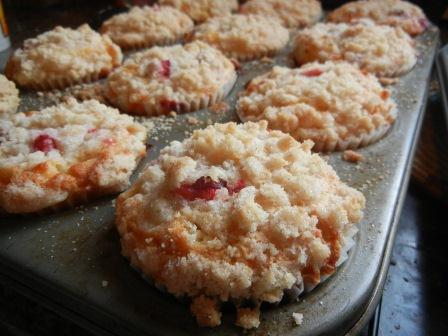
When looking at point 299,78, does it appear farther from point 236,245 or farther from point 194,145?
point 236,245

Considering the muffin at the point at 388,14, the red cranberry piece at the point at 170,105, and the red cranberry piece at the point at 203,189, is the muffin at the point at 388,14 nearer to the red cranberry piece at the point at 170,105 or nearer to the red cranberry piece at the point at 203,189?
the red cranberry piece at the point at 170,105

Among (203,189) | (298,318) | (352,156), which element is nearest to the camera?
(298,318)

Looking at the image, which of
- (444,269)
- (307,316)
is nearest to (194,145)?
(307,316)

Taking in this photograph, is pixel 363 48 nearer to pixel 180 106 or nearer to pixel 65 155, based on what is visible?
pixel 180 106

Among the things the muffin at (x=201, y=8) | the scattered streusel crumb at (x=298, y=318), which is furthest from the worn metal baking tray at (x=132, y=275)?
the muffin at (x=201, y=8)

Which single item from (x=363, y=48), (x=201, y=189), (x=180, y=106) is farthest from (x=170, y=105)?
(x=363, y=48)

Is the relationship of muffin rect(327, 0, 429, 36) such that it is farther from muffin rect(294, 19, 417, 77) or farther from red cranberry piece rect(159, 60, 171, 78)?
red cranberry piece rect(159, 60, 171, 78)

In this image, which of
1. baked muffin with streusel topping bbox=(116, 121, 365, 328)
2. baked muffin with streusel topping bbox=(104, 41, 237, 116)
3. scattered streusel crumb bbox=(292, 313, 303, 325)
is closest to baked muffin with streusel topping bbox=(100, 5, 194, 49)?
baked muffin with streusel topping bbox=(104, 41, 237, 116)
